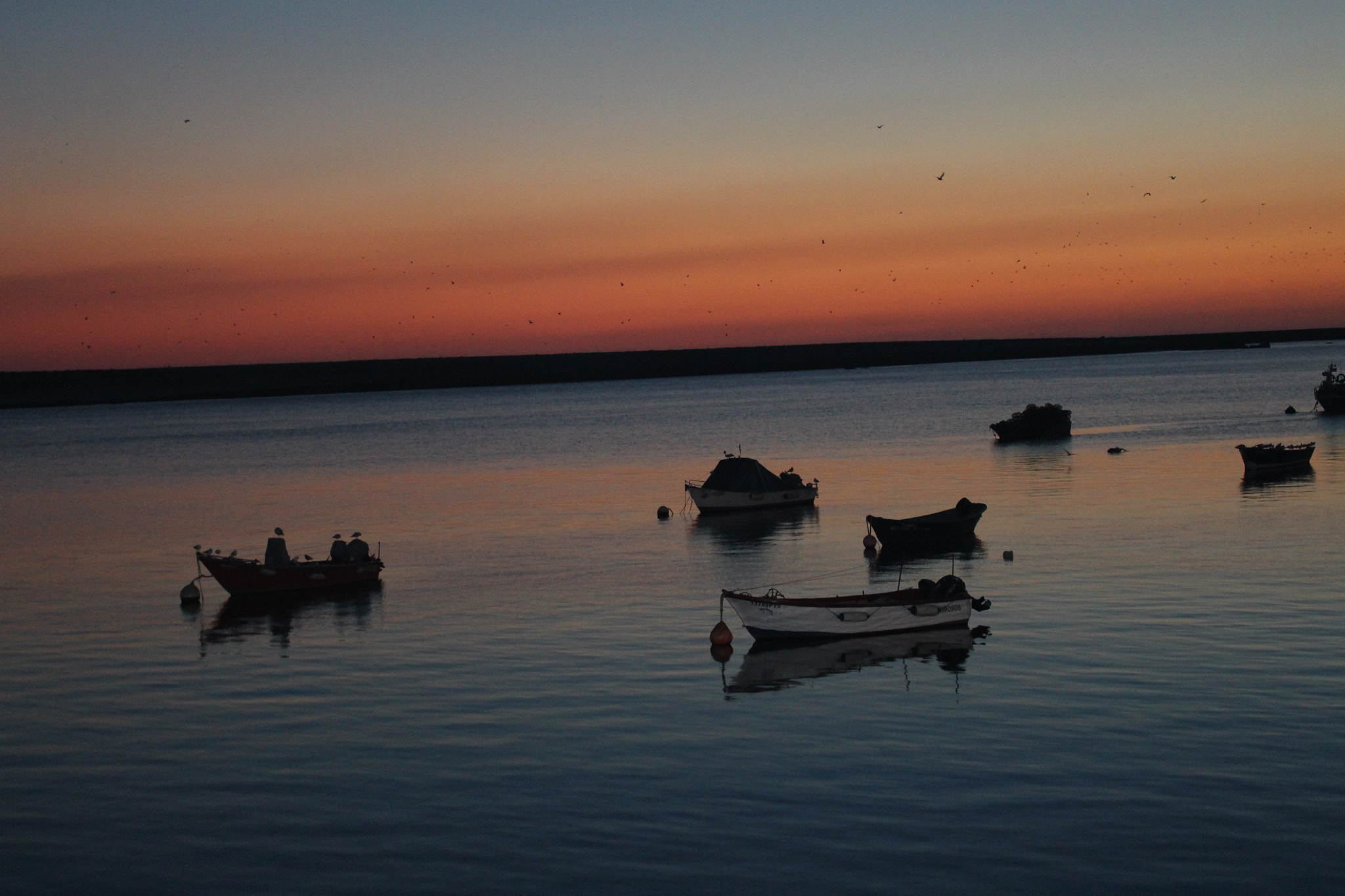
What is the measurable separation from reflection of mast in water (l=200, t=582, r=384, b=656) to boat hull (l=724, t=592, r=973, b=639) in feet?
34.3

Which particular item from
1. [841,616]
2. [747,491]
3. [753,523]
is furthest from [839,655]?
[747,491]

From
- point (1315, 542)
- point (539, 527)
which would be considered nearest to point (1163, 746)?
point (1315, 542)

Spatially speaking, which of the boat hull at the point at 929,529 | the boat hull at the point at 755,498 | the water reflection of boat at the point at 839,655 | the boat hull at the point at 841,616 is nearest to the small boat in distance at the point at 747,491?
the boat hull at the point at 755,498

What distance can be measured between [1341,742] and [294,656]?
2088cm

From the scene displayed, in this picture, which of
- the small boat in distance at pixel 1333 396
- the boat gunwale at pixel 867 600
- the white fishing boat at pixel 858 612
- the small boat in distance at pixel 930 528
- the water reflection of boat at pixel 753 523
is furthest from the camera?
the small boat in distance at pixel 1333 396

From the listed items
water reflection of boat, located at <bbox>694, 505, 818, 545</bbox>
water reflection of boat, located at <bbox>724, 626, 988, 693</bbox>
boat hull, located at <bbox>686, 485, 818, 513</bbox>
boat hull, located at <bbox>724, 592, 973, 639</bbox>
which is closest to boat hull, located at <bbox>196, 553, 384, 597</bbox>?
water reflection of boat, located at <bbox>694, 505, 818, 545</bbox>

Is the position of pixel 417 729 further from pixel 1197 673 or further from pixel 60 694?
pixel 1197 673

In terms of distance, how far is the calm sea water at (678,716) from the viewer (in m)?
15.9

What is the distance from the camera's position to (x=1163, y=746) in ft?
63.8

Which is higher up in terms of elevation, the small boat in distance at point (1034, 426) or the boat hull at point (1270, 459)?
the small boat in distance at point (1034, 426)

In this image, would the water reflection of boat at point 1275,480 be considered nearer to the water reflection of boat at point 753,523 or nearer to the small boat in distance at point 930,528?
the small boat in distance at point 930,528

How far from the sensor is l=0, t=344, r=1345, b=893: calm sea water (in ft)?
52.3

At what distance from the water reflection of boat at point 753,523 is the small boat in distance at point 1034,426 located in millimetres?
36856

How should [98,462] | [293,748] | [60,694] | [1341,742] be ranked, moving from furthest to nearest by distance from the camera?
1. [98,462]
2. [60,694]
3. [293,748]
4. [1341,742]
